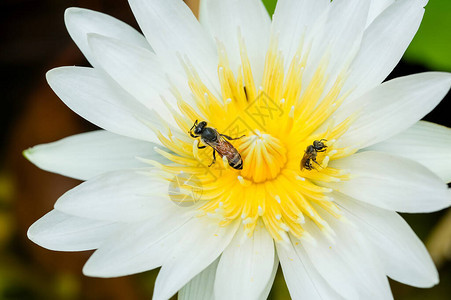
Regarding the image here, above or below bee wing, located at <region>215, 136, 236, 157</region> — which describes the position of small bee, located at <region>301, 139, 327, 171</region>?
below

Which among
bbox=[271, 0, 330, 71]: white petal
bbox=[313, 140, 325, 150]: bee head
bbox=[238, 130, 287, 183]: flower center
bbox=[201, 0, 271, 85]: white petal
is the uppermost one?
bbox=[201, 0, 271, 85]: white petal

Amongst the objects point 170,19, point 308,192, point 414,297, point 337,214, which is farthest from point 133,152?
point 414,297

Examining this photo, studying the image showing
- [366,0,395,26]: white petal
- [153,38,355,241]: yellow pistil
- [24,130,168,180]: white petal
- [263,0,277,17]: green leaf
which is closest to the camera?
[153,38,355,241]: yellow pistil

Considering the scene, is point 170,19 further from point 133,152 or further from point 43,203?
point 43,203

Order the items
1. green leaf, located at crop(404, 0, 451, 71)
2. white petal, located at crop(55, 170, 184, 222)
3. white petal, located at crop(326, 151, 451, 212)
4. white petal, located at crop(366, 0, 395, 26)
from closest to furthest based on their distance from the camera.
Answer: white petal, located at crop(326, 151, 451, 212) < white petal, located at crop(55, 170, 184, 222) < white petal, located at crop(366, 0, 395, 26) < green leaf, located at crop(404, 0, 451, 71)

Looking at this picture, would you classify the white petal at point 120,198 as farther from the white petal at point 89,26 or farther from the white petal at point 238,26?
the white petal at point 238,26

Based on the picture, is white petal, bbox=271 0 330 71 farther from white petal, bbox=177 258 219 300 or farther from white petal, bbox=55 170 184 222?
white petal, bbox=177 258 219 300

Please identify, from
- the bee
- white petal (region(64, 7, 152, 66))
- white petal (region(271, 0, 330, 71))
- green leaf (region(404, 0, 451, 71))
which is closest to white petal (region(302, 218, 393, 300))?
the bee
